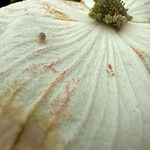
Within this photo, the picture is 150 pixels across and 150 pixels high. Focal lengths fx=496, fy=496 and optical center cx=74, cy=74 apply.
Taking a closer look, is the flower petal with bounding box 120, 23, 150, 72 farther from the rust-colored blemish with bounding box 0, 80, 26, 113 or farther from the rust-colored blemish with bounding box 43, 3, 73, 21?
the rust-colored blemish with bounding box 0, 80, 26, 113

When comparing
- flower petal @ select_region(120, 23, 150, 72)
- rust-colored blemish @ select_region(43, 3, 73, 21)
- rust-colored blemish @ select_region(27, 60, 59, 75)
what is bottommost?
rust-colored blemish @ select_region(27, 60, 59, 75)

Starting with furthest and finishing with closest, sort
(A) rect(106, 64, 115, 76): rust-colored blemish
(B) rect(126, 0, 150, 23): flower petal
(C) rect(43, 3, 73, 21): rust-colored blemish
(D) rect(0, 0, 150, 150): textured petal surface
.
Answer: (B) rect(126, 0, 150, 23): flower petal → (C) rect(43, 3, 73, 21): rust-colored blemish → (A) rect(106, 64, 115, 76): rust-colored blemish → (D) rect(0, 0, 150, 150): textured petal surface

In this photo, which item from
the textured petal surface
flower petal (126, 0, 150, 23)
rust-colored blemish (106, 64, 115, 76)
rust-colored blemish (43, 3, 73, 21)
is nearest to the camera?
the textured petal surface

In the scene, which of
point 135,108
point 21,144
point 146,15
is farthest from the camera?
point 146,15

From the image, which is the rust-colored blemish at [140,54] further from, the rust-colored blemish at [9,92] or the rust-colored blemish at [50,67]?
the rust-colored blemish at [9,92]

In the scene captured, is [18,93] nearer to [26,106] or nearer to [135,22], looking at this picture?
[26,106]

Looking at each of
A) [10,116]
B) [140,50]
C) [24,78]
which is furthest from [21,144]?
[140,50]

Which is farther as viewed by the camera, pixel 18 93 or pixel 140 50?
pixel 140 50

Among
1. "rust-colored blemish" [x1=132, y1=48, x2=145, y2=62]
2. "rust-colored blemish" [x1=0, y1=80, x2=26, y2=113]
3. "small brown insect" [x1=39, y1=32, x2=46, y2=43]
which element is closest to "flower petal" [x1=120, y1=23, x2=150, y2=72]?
"rust-colored blemish" [x1=132, y1=48, x2=145, y2=62]
